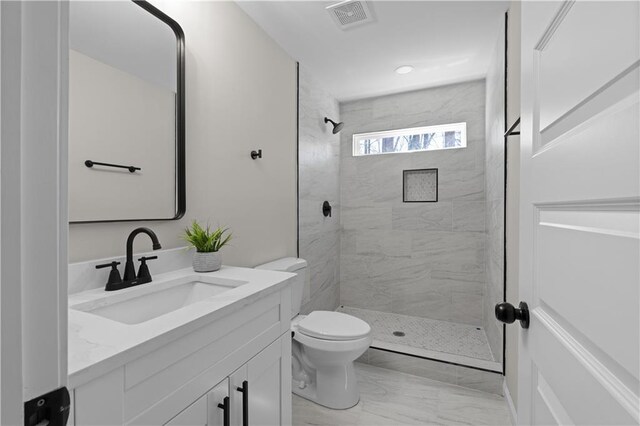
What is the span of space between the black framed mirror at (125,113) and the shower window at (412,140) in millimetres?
2181

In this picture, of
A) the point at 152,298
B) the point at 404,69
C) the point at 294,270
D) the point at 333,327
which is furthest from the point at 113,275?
the point at 404,69

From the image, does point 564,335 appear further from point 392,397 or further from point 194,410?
point 392,397

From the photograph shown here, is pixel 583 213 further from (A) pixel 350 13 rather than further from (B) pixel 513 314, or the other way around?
(A) pixel 350 13

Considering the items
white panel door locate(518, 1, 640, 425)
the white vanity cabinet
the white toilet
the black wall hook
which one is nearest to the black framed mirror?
the white vanity cabinet

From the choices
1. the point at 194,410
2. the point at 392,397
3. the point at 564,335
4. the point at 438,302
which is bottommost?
the point at 392,397

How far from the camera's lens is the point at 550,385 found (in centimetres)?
60

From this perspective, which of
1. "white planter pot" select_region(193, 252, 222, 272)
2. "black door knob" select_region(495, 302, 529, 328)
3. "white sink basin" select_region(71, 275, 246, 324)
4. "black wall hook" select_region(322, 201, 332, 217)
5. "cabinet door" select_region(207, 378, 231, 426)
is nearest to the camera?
"black door knob" select_region(495, 302, 529, 328)

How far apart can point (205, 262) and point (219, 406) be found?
1.99 feet

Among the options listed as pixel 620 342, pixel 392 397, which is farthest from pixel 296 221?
pixel 620 342

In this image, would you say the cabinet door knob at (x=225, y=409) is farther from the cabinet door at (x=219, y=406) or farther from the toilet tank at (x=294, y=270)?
the toilet tank at (x=294, y=270)

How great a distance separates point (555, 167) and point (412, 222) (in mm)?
2497

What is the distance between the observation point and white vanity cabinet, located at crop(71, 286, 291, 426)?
623 millimetres

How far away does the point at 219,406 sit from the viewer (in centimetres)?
89

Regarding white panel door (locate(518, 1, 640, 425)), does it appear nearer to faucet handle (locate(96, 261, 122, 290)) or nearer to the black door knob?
the black door knob
